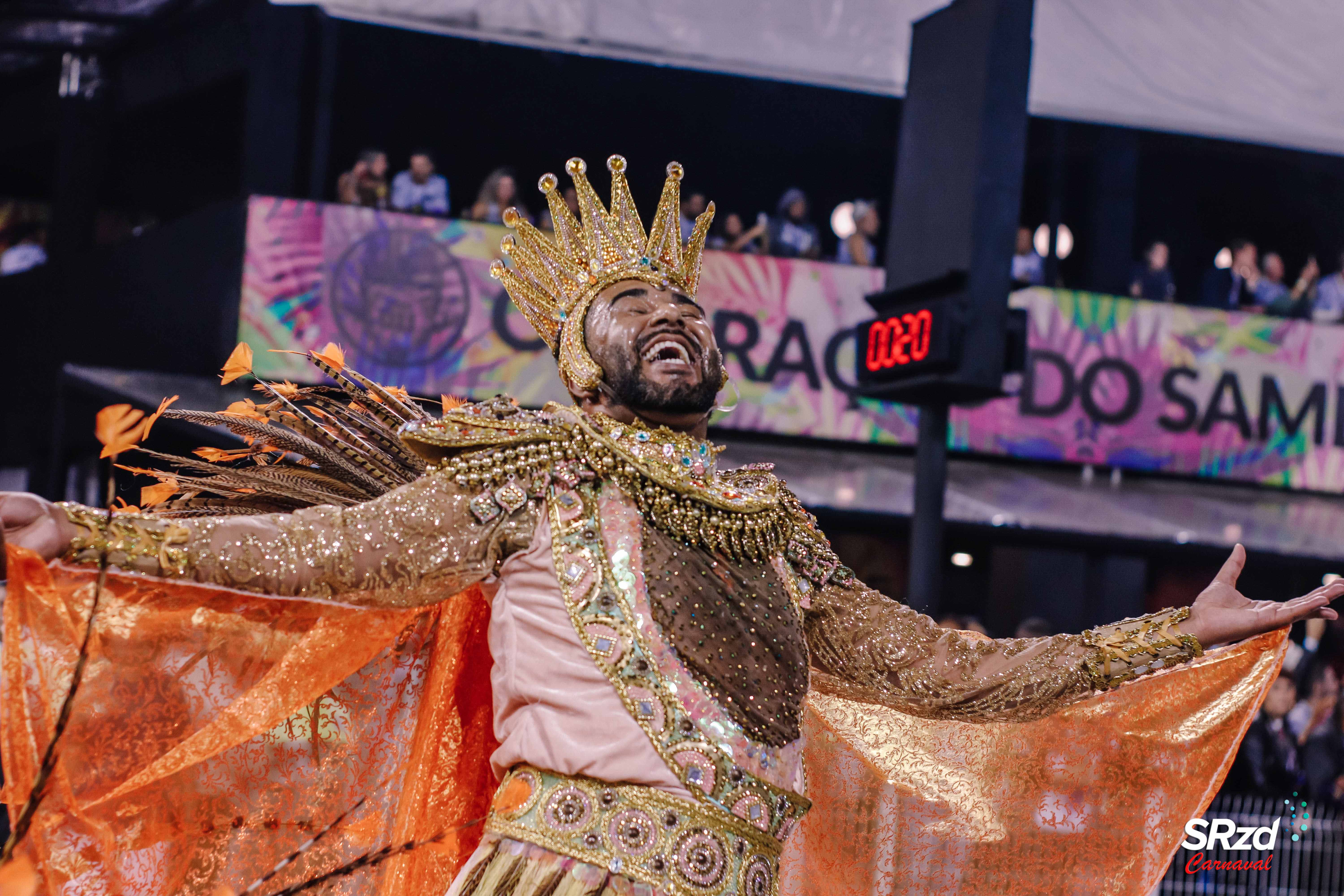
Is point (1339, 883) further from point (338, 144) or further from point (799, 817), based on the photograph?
point (338, 144)

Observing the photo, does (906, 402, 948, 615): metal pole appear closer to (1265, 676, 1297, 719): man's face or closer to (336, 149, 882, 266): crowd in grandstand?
(1265, 676, 1297, 719): man's face

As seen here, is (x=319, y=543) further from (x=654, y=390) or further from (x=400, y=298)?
(x=400, y=298)

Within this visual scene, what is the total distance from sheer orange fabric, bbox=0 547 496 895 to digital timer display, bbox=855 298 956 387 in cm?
336

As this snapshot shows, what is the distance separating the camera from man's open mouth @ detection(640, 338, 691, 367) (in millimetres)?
2932

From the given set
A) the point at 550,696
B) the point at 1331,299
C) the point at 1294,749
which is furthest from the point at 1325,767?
the point at 550,696

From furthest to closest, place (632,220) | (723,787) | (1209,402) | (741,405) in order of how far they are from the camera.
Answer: (1209,402)
(741,405)
(632,220)
(723,787)

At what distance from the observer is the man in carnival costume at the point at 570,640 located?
8.64ft

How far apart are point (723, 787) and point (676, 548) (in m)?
0.48

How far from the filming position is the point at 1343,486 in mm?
11641

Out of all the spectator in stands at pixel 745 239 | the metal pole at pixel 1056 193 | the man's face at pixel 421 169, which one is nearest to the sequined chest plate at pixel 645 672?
the man's face at pixel 421 169

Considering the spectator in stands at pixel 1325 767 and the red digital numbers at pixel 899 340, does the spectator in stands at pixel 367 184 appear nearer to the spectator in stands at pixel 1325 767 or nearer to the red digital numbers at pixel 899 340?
the red digital numbers at pixel 899 340

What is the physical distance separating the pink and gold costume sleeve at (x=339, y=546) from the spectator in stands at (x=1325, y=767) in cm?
605

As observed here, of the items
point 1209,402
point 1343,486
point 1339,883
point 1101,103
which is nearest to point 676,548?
point 1101,103

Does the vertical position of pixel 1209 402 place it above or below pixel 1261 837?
above
